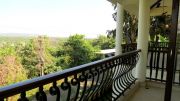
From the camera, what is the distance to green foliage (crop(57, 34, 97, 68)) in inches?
762

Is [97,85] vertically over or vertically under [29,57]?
over

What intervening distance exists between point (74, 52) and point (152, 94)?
606 inches

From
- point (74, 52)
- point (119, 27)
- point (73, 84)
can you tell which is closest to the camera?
point (73, 84)

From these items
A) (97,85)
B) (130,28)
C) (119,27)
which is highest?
(130,28)

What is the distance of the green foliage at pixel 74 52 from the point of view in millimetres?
19344

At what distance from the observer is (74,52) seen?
760 inches

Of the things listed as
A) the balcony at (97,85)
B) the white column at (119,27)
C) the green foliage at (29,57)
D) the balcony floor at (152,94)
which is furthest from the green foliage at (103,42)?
the balcony floor at (152,94)

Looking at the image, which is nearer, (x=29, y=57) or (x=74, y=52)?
(x=29, y=57)

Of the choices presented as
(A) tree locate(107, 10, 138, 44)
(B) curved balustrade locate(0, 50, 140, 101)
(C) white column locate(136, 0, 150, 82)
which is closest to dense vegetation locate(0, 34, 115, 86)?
(A) tree locate(107, 10, 138, 44)

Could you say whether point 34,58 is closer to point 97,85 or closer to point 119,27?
point 119,27

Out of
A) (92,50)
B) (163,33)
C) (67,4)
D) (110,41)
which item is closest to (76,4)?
(67,4)

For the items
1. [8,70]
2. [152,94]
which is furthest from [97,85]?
[8,70]

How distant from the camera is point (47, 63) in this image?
1839 centimetres

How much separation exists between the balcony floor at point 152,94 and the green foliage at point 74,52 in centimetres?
1487
